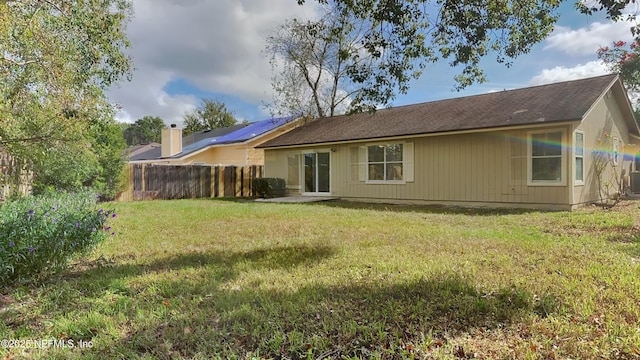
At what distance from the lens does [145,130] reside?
6544cm

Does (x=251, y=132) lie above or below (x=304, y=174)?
above

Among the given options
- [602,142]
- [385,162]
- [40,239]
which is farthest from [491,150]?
[40,239]

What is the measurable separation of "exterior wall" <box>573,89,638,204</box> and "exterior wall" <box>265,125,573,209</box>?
1.03m

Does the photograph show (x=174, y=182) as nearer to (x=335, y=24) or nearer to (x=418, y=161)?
(x=418, y=161)

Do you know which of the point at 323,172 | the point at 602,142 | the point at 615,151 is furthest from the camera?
the point at 323,172

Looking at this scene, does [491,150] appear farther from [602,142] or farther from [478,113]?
[602,142]

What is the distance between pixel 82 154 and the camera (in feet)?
25.1

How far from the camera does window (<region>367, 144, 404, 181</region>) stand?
12.8 metres

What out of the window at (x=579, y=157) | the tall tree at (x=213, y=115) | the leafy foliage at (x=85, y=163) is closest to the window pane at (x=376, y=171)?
the window at (x=579, y=157)

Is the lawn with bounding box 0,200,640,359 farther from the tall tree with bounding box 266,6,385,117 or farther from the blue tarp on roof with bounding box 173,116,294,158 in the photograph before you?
the blue tarp on roof with bounding box 173,116,294,158

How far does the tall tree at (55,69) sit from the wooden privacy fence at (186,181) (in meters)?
7.87

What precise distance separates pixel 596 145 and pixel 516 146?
3.02 m

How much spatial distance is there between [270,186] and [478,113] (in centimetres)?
910

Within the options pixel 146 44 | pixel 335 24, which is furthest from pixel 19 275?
pixel 146 44
